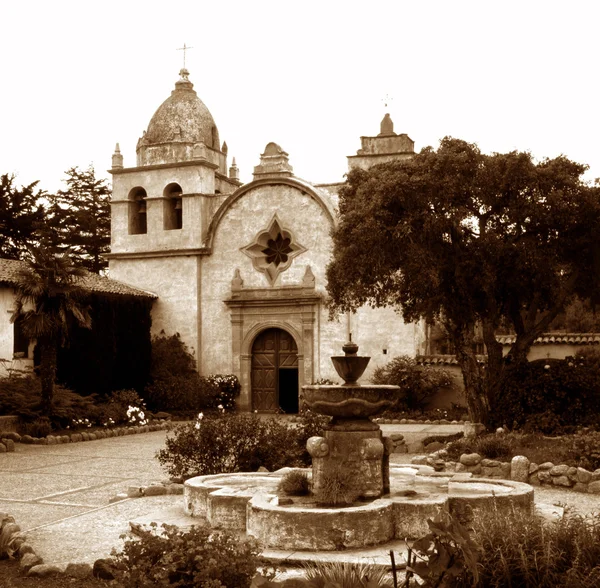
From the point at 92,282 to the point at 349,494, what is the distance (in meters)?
19.2

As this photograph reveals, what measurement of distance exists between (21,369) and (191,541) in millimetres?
17967

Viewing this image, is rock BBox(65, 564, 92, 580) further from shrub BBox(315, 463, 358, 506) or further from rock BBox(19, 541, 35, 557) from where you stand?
shrub BBox(315, 463, 358, 506)

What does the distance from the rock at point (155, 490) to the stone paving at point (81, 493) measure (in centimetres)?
16

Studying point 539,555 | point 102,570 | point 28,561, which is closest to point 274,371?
point 28,561

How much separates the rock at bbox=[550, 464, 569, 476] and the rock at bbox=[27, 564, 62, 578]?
297 inches

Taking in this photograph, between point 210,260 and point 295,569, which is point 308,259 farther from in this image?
point 295,569

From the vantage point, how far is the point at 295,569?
7.77 m

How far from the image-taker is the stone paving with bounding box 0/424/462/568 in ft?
30.0

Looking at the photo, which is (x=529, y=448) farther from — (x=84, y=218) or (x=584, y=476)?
(x=84, y=218)

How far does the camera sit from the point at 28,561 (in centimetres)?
811

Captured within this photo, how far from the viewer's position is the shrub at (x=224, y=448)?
41.2ft

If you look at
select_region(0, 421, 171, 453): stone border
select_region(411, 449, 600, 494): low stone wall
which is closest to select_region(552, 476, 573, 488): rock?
select_region(411, 449, 600, 494): low stone wall

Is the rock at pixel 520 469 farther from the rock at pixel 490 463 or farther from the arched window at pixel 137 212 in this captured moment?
the arched window at pixel 137 212

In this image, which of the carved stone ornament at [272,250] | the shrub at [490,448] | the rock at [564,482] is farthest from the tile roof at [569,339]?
the rock at [564,482]
